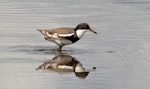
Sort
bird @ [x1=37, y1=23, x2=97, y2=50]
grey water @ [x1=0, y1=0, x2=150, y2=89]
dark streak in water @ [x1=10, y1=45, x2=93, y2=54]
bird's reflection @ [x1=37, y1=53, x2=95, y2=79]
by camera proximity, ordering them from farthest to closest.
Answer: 1. bird @ [x1=37, y1=23, x2=97, y2=50]
2. dark streak in water @ [x1=10, y1=45, x2=93, y2=54]
3. bird's reflection @ [x1=37, y1=53, x2=95, y2=79]
4. grey water @ [x1=0, y1=0, x2=150, y2=89]

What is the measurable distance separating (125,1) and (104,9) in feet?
5.52

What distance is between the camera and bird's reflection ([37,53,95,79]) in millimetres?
13453

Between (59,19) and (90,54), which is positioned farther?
(59,19)

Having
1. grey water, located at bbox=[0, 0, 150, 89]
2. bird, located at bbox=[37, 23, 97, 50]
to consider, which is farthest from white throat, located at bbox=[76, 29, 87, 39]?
grey water, located at bbox=[0, 0, 150, 89]

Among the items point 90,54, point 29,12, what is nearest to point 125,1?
point 29,12

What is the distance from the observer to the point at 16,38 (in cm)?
1639

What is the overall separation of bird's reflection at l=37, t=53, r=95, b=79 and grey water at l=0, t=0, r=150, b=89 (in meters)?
0.11

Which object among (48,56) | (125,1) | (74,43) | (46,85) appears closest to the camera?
(46,85)

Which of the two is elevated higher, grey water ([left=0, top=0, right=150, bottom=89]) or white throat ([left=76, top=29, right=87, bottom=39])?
white throat ([left=76, top=29, right=87, bottom=39])

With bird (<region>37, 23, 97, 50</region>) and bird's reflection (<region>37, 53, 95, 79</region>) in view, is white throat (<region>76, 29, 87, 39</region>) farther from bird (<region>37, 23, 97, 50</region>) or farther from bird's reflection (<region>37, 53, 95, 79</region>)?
bird's reflection (<region>37, 53, 95, 79</region>)

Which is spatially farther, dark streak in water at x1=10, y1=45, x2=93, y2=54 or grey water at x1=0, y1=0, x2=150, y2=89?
dark streak in water at x1=10, y1=45, x2=93, y2=54

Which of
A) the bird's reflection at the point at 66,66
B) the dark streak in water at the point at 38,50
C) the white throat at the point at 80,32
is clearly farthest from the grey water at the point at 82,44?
the white throat at the point at 80,32

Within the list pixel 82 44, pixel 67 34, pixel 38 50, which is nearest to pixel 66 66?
pixel 38 50

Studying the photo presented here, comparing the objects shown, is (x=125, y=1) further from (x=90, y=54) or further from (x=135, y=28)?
(x=90, y=54)
